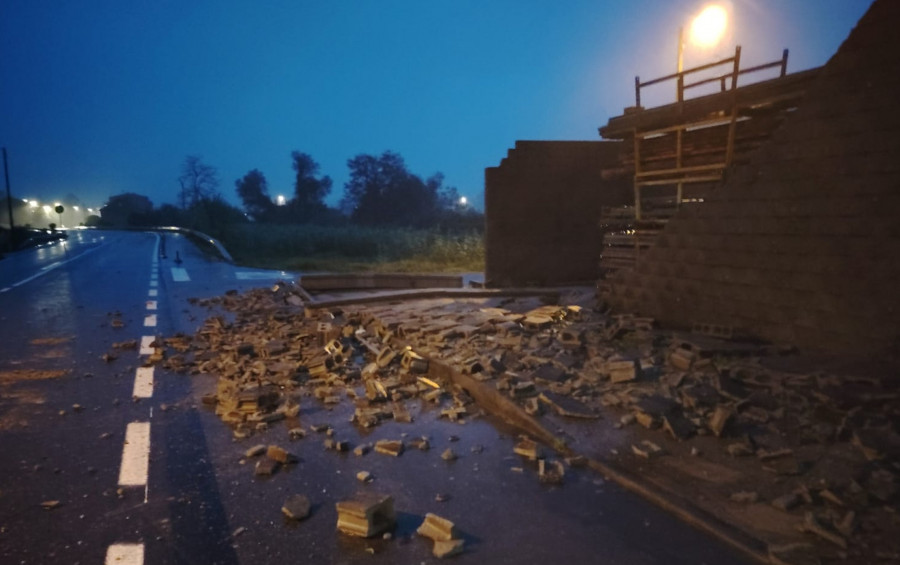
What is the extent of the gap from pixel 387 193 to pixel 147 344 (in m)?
55.2

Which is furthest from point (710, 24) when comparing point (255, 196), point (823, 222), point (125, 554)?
point (255, 196)

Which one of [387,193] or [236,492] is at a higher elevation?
[387,193]

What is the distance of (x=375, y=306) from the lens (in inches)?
427

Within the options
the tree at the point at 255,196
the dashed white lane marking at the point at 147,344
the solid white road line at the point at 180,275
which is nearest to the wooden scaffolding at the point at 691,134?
Answer: the dashed white lane marking at the point at 147,344

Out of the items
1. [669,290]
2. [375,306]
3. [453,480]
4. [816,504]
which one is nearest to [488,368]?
[453,480]

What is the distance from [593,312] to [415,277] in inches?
278

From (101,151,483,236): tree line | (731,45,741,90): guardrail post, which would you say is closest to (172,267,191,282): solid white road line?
(731,45,741,90): guardrail post

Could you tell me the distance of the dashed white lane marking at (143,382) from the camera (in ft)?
20.6

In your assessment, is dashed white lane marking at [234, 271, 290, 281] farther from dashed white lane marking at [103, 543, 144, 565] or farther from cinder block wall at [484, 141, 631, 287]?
dashed white lane marking at [103, 543, 144, 565]

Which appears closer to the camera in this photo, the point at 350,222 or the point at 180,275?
the point at 180,275

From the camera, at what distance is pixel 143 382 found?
22.1 ft

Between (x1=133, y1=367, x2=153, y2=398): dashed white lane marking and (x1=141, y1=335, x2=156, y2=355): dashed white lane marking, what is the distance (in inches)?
38.3

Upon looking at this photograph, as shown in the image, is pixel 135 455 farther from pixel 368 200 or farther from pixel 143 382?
pixel 368 200

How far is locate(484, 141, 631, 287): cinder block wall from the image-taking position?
1294 cm
